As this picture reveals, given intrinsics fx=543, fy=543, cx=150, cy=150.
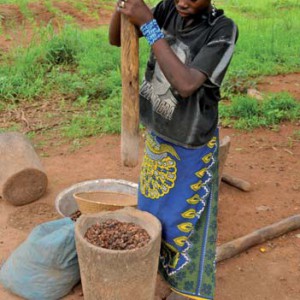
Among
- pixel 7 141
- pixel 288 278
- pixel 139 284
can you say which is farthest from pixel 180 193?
pixel 7 141

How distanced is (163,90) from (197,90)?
0.17 m

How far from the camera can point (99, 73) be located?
647 cm

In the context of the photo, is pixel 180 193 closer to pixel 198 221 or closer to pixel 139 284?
pixel 198 221

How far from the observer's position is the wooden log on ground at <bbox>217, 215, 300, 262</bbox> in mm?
3240

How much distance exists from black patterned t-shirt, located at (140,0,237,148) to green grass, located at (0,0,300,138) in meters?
2.72

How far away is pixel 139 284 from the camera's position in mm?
2422

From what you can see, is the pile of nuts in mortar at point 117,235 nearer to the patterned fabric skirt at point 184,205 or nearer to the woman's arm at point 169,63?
the patterned fabric skirt at point 184,205

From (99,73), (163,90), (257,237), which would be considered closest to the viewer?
(163,90)

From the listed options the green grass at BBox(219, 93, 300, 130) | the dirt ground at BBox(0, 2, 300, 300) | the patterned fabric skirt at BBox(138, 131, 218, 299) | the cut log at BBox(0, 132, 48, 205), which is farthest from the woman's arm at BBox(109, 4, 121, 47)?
the green grass at BBox(219, 93, 300, 130)

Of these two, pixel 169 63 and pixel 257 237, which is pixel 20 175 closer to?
pixel 257 237

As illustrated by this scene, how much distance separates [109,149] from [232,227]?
5.02ft

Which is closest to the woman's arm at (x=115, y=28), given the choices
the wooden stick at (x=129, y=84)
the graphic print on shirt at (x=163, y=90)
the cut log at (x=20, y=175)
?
the wooden stick at (x=129, y=84)

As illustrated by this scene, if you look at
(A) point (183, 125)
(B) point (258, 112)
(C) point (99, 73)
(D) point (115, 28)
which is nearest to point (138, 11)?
(D) point (115, 28)

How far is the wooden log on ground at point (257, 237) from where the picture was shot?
3.24 m
